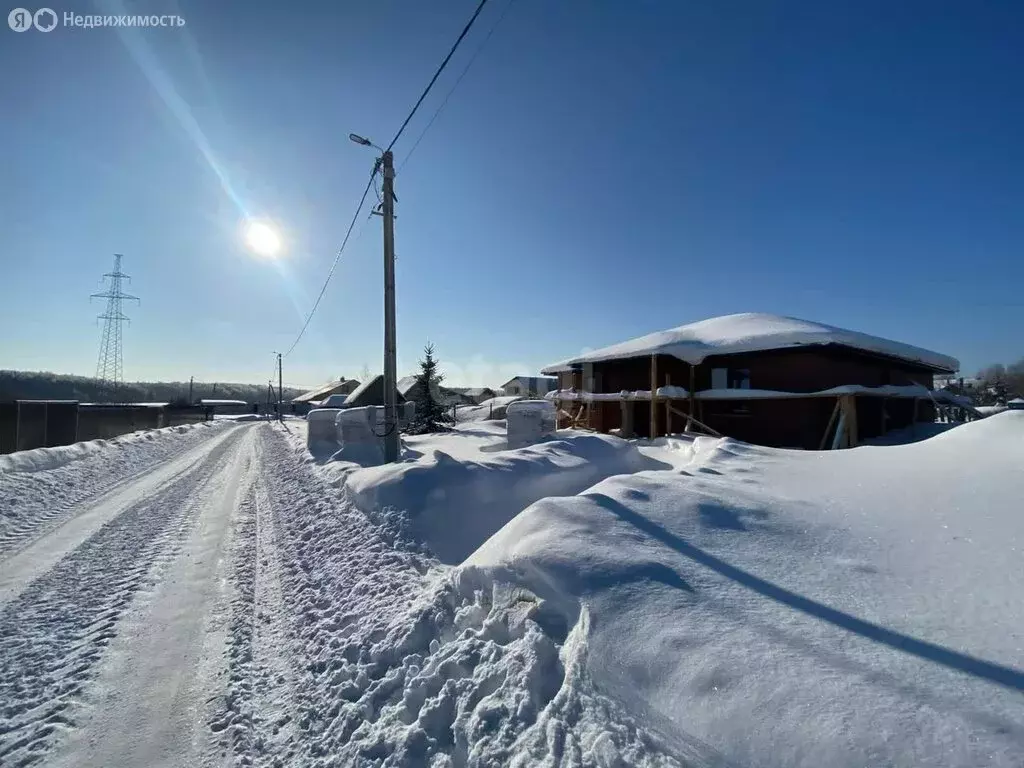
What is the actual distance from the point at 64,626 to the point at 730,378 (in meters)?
17.4

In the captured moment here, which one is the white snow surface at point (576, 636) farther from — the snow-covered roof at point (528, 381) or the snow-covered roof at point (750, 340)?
the snow-covered roof at point (528, 381)

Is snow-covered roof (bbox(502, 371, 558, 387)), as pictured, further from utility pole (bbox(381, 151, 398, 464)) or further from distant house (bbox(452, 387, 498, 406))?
utility pole (bbox(381, 151, 398, 464))

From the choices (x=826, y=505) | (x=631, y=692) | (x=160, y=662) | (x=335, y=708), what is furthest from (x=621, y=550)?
(x=160, y=662)

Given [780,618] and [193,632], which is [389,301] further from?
[780,618]

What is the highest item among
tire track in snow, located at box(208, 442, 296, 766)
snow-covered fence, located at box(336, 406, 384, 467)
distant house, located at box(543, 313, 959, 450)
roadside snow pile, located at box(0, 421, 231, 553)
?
distant house, located at box(543, 313, 959, 450)

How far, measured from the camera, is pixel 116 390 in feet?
248

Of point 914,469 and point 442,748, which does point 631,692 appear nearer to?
point 442,748

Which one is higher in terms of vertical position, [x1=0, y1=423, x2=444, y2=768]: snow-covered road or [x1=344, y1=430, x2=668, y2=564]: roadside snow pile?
[x1=344, y1=430, x2=668, y2=564]: roadside snow pile

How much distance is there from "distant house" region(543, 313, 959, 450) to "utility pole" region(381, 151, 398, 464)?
878 cm

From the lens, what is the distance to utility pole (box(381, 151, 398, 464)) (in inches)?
421

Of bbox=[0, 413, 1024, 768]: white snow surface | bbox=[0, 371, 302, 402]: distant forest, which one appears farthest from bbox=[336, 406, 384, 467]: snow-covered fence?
bbox=[0, 371, 302, 402]: distant forest

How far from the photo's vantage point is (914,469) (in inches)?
239

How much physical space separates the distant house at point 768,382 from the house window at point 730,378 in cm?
4

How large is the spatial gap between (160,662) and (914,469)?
837 cm
